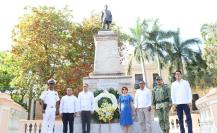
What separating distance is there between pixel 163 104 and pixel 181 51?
29.5 meters

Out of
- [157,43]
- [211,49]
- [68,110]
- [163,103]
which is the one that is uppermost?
A: [157,43]

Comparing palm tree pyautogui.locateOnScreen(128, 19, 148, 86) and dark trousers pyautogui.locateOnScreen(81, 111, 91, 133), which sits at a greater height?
palm tree pyautogui.locateOnScreen(128, 19, 148, 86)

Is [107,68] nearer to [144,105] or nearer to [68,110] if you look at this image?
[68,110]

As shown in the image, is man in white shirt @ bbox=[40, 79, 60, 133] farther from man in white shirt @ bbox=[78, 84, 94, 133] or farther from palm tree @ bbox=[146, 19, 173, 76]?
palm tree @ bbox=[146, 19, 173, 76]

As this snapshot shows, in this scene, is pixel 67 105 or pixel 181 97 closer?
pixel 181 97

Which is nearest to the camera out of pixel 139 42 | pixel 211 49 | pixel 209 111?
pixel 209 111

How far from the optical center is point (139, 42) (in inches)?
1345

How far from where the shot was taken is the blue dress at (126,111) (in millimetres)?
9750

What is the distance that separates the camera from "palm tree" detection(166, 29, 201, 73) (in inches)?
1427

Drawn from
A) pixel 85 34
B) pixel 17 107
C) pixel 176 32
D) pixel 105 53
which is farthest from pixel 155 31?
pixel 17 107

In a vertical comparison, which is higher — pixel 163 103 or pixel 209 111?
pixel 163 103

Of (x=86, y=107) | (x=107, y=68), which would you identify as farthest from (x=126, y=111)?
(x=107, y=68)

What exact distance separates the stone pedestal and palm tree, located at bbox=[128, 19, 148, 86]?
19.1 m

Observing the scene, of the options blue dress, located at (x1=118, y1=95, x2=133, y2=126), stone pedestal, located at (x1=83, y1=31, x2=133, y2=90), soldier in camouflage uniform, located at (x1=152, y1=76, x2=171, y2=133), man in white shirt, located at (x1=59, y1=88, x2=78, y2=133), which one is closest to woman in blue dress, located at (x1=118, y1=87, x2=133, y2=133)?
blue dress, located at (x1=118, y1=95, x2=133, y2=126)
